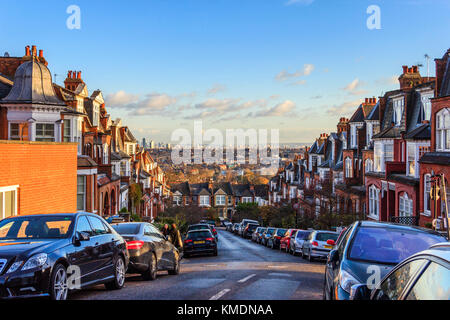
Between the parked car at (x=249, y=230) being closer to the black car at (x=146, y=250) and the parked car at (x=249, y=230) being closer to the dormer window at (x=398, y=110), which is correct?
the dormer window at (x=398, y=110)

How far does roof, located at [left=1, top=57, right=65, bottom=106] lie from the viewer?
26453 mm

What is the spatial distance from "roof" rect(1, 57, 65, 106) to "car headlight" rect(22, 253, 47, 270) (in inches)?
788

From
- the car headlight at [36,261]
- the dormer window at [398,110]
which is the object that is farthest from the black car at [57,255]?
the dormer window at [398,110]

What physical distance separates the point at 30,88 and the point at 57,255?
2056cm

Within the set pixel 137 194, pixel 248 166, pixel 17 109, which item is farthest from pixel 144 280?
pixel 248 166

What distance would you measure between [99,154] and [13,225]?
28.2 m

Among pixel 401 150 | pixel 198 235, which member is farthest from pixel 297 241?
pixel 401 150

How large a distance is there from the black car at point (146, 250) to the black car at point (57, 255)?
1.16 meters

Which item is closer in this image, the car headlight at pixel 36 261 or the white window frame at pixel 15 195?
the car headlight at pixel 36 261

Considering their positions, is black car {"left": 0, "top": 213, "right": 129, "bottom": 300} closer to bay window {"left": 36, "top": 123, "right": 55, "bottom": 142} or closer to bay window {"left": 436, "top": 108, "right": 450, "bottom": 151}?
bay window {"left": 36, "top": 123, "right": 55, "bottom": 142}

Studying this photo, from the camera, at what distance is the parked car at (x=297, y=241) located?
23844 millimetres

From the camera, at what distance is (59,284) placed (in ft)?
27.1

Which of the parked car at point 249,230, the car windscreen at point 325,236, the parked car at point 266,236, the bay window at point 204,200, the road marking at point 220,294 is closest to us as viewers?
the road marking at point 220,294
